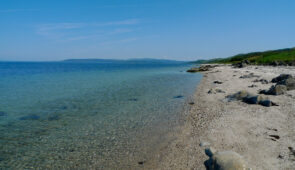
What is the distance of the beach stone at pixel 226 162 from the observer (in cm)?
609

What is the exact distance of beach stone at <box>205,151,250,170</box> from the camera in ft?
20.0

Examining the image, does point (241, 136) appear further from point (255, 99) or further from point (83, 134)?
point (83, 134)

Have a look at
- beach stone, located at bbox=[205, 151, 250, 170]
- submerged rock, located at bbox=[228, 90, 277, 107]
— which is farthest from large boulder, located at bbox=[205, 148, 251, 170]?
submerged rock, located at bbox=[228, 90, 277, 107]

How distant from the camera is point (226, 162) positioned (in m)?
6.30

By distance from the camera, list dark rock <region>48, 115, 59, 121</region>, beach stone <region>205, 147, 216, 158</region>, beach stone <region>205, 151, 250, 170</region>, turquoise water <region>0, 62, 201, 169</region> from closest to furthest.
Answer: beach stone <region>205, 151, 250, 170</region> → beach stone <region>205, 147, 216, 158</region> → turquoise water <region>0, 62, 201, 169</region> → dark rock <region>48, 115, 59, 121</region>

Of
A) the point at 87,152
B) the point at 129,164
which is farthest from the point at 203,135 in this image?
the point at 87,152

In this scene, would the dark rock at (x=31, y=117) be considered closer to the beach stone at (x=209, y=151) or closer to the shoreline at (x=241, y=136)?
the shoreline at (x=241, y=136)

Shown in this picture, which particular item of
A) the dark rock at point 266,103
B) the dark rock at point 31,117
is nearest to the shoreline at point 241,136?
the dark rock at point 266,103

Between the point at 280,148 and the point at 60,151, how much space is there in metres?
10.1

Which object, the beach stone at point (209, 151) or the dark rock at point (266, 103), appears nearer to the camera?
the beach stone at point (209, 151)

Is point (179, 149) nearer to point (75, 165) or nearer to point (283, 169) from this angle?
point (283, 169)

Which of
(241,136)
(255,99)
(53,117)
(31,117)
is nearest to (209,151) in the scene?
(241,136)

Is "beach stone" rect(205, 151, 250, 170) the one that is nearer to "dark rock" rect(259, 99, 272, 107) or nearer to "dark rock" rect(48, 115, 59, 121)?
"dark rock" rect(259, 99, 272, 107)

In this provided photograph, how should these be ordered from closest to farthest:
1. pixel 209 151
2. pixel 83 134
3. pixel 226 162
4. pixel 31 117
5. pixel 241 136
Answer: pixel 226 162 → pixel 209 151 → pixel 241 136 → pixel 83 134 → pixel 31 117
